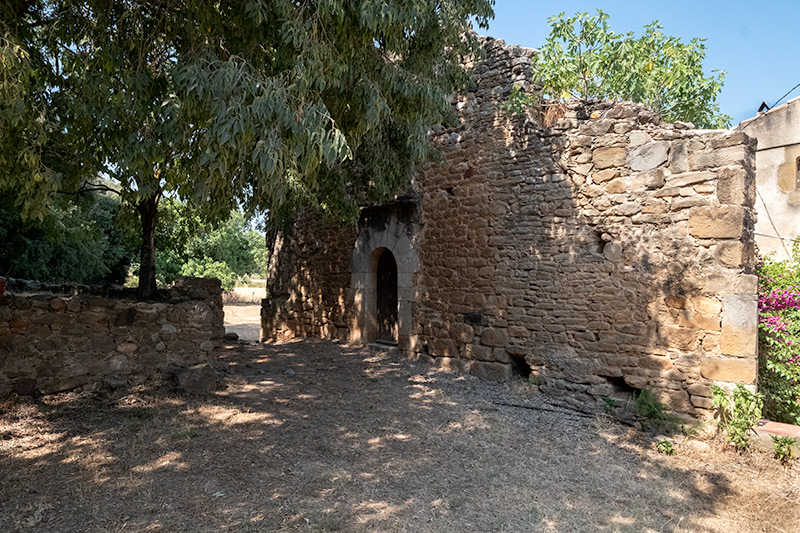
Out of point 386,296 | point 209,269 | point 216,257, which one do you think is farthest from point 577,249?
point 216,257

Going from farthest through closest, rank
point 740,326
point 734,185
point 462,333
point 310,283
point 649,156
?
point 310,283 < point 462,333 < point 649,156 < point 734,185 < point 740,326

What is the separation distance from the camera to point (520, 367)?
6520 mm

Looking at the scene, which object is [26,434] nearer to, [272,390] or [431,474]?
[272,390]

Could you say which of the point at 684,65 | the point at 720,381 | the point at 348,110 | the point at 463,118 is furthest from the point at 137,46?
the point at 684,65

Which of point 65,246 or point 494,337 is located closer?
point 494,337

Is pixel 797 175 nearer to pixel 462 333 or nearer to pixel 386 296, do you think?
pixel 462 333

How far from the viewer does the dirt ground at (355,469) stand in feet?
10.4

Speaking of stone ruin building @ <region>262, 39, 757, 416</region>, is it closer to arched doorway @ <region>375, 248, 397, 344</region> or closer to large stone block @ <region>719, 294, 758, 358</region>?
large stone block @ <region>719, 294, 758, 358</region>

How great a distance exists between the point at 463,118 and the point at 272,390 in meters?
4.39

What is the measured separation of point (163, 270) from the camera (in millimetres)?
20531

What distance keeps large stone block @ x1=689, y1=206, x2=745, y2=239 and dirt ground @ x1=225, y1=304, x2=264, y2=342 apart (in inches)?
362

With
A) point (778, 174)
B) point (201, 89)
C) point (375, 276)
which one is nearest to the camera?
point (201, 89)

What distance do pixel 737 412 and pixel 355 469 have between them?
11.3 ft

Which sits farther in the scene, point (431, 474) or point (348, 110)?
point (348, 110)
